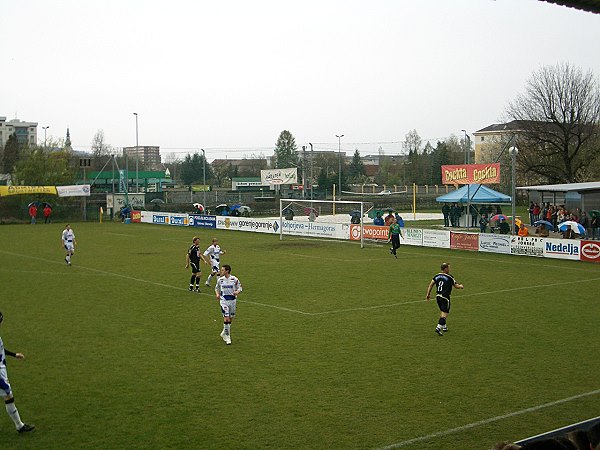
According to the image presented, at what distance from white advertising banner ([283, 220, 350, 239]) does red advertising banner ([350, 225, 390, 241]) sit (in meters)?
0.55

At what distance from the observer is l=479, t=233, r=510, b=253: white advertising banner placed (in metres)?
37.6

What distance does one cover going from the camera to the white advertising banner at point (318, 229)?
4672 cm

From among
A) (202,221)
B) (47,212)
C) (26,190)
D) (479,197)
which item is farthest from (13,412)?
(26,190)

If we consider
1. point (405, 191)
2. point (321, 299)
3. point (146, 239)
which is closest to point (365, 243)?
point (146, 239)

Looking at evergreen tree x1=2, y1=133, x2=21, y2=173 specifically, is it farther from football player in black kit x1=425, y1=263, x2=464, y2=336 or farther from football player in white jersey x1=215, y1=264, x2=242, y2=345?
football player in black kit x1=425, y1=263, x2=464, y2=336

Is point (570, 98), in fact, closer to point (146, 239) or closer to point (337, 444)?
point (146, 239)

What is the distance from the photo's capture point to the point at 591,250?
3394 cm

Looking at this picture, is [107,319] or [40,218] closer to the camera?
[107,319]

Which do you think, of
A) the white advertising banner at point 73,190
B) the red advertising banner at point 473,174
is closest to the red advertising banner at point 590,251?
the red advertising banner at point 473,174

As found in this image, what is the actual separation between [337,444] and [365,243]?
111ft

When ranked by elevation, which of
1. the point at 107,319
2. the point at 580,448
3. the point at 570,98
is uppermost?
the point at 570,98

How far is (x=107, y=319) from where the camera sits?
20.5 meters

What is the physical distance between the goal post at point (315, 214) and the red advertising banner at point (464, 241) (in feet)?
17.7

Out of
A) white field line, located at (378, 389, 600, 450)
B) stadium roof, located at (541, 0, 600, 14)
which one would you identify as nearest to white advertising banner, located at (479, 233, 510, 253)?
white field line, located at (378, 389, 600, 450)
